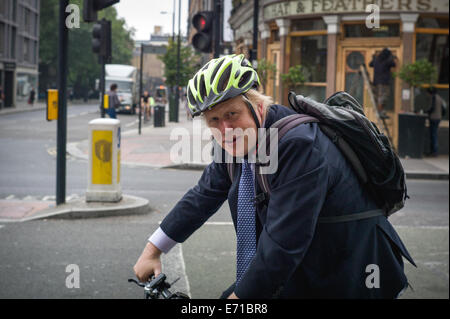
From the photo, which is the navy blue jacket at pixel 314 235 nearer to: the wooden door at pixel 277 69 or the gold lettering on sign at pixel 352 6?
the gold lettering on sign at pixel 352 6

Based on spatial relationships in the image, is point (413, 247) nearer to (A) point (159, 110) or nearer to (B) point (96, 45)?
(B) point (96, 45)

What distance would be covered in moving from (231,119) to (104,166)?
7.15m

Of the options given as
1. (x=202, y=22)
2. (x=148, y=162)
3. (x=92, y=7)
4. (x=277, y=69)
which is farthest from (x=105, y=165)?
(x=277, y=69)

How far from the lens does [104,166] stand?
8.87 metres

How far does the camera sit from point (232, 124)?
1.92m

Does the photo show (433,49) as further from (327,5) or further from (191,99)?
(191,99)

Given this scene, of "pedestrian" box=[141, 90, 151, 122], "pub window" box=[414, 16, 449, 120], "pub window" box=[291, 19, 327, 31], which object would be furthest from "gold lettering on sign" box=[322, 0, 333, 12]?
"pedestrian" box=[141, 90, 151, 122]

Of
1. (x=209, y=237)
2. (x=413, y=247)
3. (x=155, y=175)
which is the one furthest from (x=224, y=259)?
(x=155, y=175)

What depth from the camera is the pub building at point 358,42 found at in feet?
56.9

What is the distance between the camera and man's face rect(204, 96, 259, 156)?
1900mm

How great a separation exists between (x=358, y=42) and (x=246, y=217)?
54.9 ft

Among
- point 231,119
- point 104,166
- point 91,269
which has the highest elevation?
point 231,119

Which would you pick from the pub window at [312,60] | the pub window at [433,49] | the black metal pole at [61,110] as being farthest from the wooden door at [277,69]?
the black metal pole at [61,110]

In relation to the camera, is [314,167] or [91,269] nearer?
[314,167]
